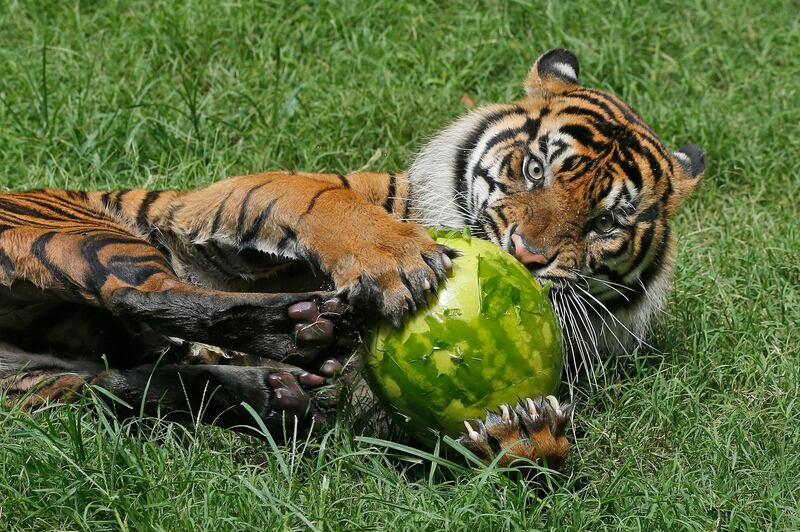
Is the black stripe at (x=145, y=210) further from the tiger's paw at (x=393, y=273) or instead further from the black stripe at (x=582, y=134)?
the black stripe at (x=582, y=134)

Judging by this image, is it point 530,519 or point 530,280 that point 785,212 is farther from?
point 530,519

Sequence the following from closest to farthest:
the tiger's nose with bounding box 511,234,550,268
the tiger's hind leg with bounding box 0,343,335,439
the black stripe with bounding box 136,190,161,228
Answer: the tiger's hind leg with bounding box 0,343,335,439
the tiger's nose with bounding box 511,234,550,268
the black stripe with bounding box 136,190,161,228

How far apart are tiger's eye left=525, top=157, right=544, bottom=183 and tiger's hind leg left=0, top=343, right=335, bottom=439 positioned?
1.18m

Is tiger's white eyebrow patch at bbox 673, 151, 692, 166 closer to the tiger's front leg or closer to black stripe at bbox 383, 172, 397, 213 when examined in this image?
black stripe at bbox 383, 172, 397, 213

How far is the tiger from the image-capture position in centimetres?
372

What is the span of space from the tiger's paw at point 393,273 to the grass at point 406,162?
0.50 meters

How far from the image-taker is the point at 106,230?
4461 mm

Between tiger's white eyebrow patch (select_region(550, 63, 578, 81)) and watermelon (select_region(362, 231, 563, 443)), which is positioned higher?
tiger's white eyebrow patch (select_region(550, 63, 578, 81))

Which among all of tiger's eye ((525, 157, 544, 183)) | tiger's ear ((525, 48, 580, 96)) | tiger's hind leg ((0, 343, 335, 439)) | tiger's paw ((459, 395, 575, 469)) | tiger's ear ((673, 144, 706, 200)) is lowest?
tiger's hind leg ((0, 343, 335, 439))

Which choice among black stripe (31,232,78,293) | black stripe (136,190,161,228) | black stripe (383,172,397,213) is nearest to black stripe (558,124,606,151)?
black stripe (383,172,397,213)

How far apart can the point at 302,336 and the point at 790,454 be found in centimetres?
A: 182

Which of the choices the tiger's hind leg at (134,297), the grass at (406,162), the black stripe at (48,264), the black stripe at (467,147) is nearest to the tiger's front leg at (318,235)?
the tiger's hind leg at (134,297)

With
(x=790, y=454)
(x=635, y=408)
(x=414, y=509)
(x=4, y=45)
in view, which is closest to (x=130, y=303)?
(x=414, y=509)

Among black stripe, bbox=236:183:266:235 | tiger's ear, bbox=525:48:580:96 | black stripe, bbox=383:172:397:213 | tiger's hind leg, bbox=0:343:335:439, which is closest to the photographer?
tiger's hind leg, bbox=0:343:335:439
